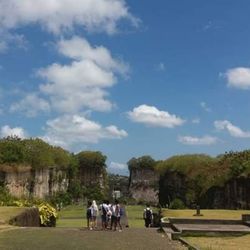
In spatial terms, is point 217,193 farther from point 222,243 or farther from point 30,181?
point 222,243

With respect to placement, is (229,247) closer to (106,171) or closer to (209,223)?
(209,223)

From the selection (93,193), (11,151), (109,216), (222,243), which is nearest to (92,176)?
(93,193)

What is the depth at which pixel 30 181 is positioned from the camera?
57312mm

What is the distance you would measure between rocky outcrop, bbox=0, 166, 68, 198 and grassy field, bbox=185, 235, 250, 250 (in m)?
32.3

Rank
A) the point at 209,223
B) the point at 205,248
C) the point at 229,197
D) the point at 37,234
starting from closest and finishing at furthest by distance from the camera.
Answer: the point at 205,248, the point at 37,234, the point at 209,223, the point at 229,197

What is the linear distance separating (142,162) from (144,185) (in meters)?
3.28

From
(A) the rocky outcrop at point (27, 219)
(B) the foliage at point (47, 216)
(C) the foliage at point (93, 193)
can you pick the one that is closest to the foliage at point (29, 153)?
(C) the foliage at point (93, 193)

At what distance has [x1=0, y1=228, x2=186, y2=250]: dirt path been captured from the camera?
59.3 feet

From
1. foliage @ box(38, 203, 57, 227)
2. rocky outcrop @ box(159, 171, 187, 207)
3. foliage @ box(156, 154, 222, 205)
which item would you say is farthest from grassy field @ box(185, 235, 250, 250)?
rocky outcrop @ box(159, 171, 187, 207)

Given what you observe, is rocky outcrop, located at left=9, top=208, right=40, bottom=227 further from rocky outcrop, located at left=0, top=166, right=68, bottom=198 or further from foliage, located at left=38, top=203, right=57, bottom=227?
rocky outcrop, located at left=0, top=166, right=68, bottom=198

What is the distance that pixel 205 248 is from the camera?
690 inches

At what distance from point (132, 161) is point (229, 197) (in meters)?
37.2

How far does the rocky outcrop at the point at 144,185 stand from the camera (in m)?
83.9

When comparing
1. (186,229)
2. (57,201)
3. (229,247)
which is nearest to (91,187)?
(57,201)
